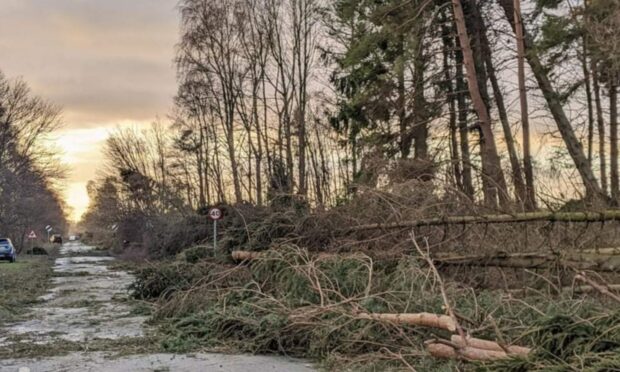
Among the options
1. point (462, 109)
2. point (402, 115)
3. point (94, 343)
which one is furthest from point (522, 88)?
point (94, 343)

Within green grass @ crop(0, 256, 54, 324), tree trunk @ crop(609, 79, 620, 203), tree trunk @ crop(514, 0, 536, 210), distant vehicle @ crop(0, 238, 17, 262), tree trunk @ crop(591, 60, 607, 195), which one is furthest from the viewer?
distant vehicle @ crop(0, 238, 17, 262)

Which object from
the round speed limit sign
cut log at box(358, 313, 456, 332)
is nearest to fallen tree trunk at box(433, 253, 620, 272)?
cut log at box(358, 313, 456, 332)

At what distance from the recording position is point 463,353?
5.51 meters

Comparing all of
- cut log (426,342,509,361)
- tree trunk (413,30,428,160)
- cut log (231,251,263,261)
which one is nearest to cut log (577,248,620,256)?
cut log (426,342,509,361)

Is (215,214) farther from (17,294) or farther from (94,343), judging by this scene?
(94,343)

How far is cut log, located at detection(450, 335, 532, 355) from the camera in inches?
202

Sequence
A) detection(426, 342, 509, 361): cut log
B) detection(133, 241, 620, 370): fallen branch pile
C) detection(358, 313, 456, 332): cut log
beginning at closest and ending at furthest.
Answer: detection(426, 342, 509, 361): cut log, detection(133, 241, 620, 370): fallen branch pile, detection(358, 313, 456, 332): cut log

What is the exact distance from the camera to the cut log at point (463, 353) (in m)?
5.25

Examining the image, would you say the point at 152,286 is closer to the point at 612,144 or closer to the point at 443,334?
the point at 443,334

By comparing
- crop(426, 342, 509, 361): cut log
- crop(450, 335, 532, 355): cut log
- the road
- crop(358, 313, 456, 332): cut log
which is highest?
crop(358, 313, 456, 332): cut log

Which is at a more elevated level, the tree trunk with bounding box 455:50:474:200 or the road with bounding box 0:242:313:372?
the tree trunk with bounding box 455:50:474:200

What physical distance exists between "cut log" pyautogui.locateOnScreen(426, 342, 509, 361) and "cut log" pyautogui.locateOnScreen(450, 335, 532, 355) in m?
0.04

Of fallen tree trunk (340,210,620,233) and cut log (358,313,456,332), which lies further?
fallen tree trunk (340,210,620,233)

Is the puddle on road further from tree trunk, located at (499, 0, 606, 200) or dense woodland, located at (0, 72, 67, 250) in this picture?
dense woodland, located at (0, 72, 67, 250)
